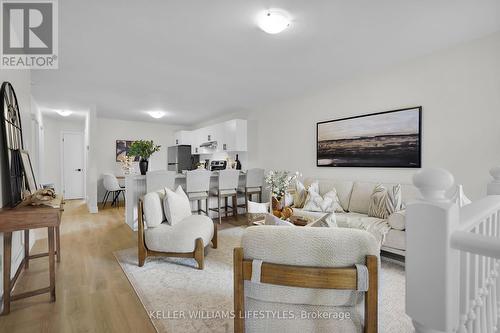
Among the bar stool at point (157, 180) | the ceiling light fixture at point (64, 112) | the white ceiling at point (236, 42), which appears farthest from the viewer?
the ceiling light fixture at point (64, 112)

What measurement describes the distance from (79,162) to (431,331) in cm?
913

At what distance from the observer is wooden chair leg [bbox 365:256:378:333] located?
0.91 metres

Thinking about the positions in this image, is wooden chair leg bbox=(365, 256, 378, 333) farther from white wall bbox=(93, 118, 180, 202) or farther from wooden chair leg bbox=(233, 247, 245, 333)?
white wall bbox=(93, 118, 180, 202)

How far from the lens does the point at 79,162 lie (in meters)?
7.69

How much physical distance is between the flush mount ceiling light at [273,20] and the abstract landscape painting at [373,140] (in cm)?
201

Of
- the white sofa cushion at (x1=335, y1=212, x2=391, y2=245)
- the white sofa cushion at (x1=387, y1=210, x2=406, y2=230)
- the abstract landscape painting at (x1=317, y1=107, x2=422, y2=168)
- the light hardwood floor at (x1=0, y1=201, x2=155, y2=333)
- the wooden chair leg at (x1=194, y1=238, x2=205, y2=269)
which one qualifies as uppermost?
the abstract landscape painting at (x1=317, y1=107, x2=422, y2=168)

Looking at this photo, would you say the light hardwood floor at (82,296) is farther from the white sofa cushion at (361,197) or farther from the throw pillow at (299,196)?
the white sofa cushion at (361,197)

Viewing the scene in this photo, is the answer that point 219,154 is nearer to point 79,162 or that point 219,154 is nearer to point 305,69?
point 305,69

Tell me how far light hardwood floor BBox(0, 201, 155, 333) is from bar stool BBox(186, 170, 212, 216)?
3.86ft

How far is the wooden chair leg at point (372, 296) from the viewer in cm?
91

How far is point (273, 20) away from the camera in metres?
2.19

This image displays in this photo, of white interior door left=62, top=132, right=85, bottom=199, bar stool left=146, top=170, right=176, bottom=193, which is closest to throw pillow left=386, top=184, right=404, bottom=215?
bar stool left=146, top=170, right=176, bottom=193

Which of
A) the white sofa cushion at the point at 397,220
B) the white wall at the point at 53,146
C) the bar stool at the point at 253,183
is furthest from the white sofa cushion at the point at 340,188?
the white wall at the point at 53,146

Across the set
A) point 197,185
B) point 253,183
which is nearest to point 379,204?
point 253,183
